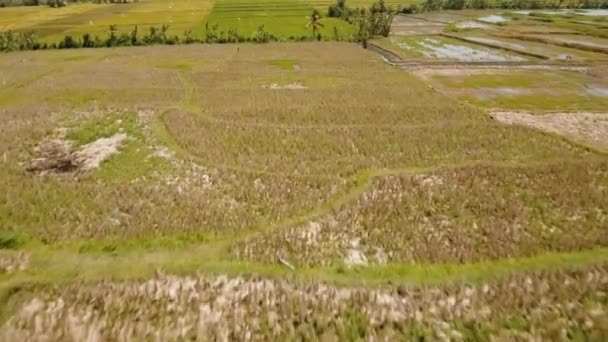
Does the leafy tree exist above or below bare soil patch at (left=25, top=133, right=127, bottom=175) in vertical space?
above

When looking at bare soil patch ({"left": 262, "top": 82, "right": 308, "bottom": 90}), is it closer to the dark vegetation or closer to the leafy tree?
the dark vegetation

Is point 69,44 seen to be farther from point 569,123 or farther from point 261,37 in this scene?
point 569,123

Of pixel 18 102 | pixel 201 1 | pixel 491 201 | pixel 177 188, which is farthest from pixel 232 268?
pixel 201 1

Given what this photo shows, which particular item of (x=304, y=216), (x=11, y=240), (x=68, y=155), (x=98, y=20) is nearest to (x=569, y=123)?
(x=304, y=216)

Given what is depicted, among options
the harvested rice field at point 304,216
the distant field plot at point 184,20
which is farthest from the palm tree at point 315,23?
the harvested rice field at point 304,216

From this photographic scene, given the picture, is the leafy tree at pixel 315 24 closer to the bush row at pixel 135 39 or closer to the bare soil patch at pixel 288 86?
the bush row at pixel 135 39

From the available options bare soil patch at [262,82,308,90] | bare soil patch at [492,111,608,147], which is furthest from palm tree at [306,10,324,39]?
bare soil patch at [492,111,608,147]

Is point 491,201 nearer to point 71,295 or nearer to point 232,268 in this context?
point 232,268
